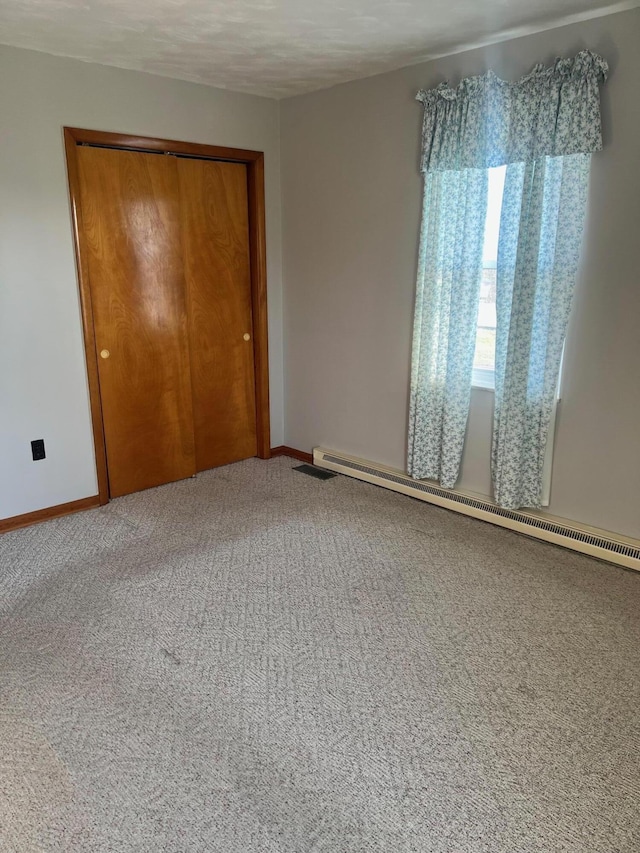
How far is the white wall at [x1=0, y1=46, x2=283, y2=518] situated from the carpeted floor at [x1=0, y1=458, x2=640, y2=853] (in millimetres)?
442

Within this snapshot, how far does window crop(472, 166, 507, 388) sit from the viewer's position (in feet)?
10.2

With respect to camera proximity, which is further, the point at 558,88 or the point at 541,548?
the point at 541,548

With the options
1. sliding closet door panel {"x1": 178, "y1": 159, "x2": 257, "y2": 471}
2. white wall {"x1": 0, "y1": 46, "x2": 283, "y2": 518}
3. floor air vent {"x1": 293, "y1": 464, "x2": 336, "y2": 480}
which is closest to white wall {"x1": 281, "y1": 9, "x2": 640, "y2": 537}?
floor air vent {"x1": 293, "y1": 464, "x2": 336, "y2": 480}

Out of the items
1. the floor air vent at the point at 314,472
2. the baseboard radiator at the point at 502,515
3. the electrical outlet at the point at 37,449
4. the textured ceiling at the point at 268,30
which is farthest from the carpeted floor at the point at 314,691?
the textured ceiling at the point at 268,30

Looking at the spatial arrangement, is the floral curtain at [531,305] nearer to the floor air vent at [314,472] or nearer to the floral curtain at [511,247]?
the floral curtain at [511,247]

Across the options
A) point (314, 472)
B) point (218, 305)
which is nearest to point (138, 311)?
point (218, 305)

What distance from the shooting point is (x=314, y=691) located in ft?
6.95

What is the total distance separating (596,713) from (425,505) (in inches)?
68.6

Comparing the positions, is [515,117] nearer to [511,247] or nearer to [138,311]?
[511,247]

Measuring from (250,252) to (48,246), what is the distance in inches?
54.2

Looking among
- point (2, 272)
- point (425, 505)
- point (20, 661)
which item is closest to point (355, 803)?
point (20, 661)

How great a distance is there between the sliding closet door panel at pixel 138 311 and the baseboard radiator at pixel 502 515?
1126mm

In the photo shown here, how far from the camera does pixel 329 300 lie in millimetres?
4039

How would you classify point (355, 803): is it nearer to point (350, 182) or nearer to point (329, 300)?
point (329, 300)
